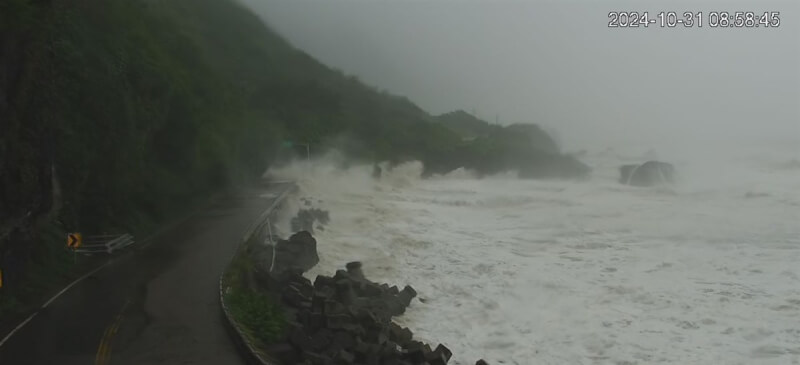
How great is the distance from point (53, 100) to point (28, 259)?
145 inches

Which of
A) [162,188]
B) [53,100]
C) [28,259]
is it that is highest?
[53,100]

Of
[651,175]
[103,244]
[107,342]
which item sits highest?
[651,175]

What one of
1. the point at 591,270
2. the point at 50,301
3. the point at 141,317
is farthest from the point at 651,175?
the point at 50,301

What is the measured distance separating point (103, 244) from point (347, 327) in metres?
9.53

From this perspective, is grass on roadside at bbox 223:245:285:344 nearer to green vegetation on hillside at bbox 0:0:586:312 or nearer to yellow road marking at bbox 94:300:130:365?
yellow road marking at bbox 94:300:130:365

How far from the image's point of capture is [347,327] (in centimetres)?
1238

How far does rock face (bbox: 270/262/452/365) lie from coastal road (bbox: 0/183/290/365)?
1218mm

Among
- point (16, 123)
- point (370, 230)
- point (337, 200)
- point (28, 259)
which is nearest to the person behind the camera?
point (16, 123)

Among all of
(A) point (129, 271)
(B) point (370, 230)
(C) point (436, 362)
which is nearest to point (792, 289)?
(C) point (436, 362)

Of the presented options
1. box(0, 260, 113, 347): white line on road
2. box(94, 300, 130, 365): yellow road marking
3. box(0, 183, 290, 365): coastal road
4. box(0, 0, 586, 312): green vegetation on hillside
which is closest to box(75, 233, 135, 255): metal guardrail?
box(0, 183, 290, 365): coastal road

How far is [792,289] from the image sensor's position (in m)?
17.2

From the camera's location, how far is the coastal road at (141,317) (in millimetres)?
11195

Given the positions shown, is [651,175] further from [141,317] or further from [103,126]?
[141,317]

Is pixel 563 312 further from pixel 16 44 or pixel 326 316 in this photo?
pixel 16 44
